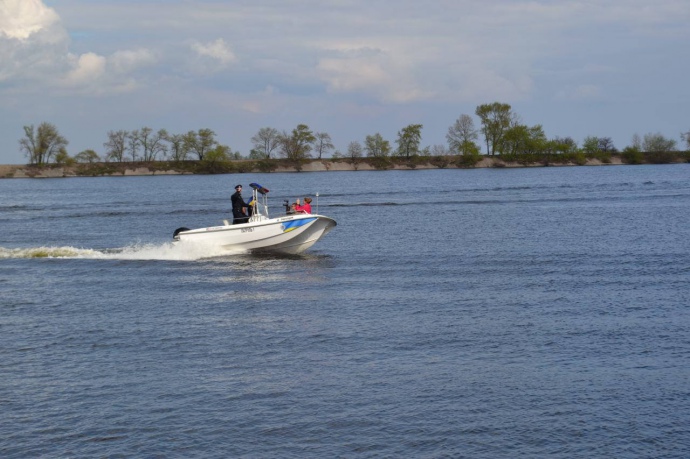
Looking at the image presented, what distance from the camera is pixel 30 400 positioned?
1590cm

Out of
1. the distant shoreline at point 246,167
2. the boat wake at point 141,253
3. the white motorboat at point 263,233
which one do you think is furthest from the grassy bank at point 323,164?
the boat wake at point 141,253

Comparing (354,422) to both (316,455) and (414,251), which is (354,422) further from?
(414,251)

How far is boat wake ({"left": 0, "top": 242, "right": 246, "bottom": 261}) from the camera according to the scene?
35.0 metres

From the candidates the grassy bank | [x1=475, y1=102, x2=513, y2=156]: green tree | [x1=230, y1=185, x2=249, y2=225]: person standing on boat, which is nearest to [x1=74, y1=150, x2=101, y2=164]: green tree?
the grassy bank

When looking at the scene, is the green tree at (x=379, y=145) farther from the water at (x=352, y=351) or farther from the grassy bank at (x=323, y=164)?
the water at (x=352, y=351)

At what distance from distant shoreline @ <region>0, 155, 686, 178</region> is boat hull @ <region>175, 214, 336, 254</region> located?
133943mm

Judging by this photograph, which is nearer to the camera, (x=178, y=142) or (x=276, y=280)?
(x=276, y=280)

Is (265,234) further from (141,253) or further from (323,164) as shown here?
(323,164)

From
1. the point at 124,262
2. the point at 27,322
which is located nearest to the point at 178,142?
the point at 124,262

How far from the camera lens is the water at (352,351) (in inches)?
553

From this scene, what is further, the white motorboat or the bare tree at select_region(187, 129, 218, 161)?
the bare tree at select_region(187, 129, 218, 161)

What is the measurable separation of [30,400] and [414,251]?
2185cm

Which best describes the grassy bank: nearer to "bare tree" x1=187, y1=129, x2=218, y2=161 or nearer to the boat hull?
"bare tree" x1=187, y1=129, x2=218, y2=161

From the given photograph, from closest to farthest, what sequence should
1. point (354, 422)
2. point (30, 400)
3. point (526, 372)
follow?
point (354, 422) < point (30, 400) < point (526, 372)
